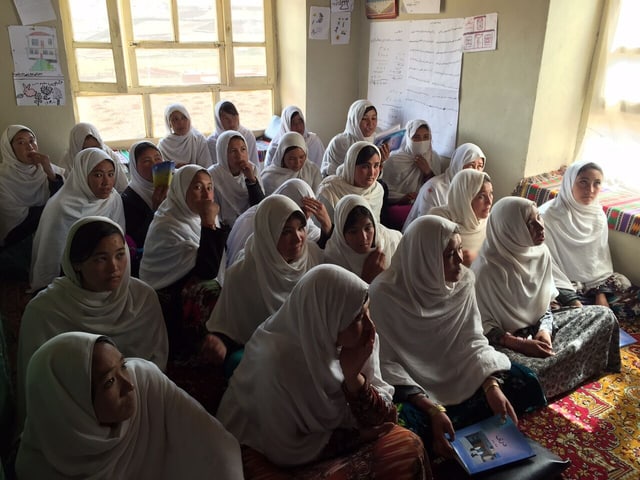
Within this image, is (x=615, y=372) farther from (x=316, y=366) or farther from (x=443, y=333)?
(x=316, y=366)

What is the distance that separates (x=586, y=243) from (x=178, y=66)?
174 inches

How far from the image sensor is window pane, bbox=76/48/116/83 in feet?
16.3

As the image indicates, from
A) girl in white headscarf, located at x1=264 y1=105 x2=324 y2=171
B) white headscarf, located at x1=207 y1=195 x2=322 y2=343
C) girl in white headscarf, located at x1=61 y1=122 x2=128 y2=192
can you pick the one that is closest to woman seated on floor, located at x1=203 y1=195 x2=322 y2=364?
white headscarf, located at x1=207 y1=195 x2=322 y2=343

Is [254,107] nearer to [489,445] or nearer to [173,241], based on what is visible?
[173,241]

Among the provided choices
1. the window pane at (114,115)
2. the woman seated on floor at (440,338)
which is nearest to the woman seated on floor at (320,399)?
the woman seated on floor at (440,338)

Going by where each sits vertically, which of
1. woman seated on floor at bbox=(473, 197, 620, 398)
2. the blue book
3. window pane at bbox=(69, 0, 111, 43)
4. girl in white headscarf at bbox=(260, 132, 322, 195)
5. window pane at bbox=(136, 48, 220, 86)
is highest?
window pane at bbox=(69, 0, 111, 43)

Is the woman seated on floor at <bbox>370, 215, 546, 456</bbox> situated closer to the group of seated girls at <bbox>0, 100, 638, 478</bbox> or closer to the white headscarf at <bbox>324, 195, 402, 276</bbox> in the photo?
the group of seated girls at <bbox>0, 100, 638, 478</bbox>

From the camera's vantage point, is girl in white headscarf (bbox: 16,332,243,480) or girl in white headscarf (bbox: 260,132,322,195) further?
girl in white headscarf (bbox: 260,132,322,195)

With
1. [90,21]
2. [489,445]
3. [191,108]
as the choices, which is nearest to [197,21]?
[191,108]

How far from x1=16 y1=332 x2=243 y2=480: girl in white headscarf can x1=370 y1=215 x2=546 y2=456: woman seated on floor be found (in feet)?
2.62

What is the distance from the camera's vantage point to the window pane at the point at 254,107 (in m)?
5.98

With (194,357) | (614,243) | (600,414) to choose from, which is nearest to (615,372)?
(600,414)

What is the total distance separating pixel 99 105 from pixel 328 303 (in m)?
4.70

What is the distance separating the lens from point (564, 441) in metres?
2.11
